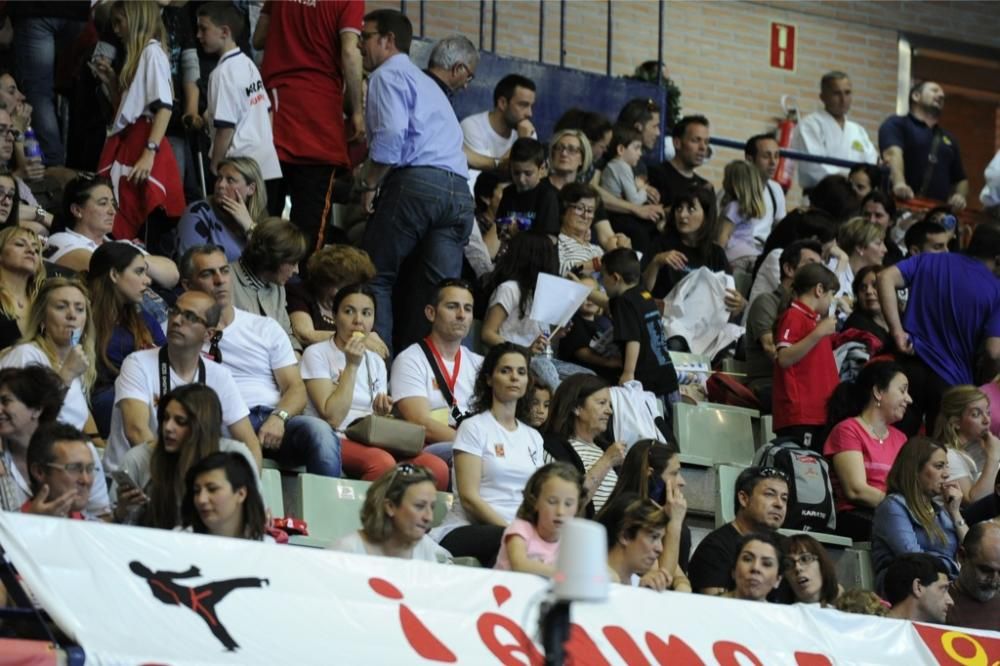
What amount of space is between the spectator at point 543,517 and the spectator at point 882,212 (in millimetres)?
6059

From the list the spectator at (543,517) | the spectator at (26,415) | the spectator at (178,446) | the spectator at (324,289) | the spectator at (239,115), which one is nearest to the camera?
the spectator at (178,446)

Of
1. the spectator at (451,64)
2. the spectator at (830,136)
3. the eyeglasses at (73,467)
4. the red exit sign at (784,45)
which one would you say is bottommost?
the eyeglasses at (73,467)

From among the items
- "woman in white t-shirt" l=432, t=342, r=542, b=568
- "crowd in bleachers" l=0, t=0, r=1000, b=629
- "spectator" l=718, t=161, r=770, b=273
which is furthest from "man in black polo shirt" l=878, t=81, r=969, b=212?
"woman in white t-shirt" l=432, t=342, r=542, b=568

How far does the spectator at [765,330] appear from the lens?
1046 cm

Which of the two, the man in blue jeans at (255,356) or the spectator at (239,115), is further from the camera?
the spectator at (239,115)

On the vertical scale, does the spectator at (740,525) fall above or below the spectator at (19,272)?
below

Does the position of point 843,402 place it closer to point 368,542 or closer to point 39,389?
point 368,542

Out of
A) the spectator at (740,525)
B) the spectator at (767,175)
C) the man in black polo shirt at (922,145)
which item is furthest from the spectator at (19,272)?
the man in black polo shirt at (922,145)

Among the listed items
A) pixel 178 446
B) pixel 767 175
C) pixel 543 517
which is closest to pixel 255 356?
pixel 178 446

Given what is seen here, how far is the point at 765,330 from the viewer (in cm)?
1052

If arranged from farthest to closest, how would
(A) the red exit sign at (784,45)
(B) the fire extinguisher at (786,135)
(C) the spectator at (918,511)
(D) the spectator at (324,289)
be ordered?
(A) the red exit sign at (784,45) → (B) the fire extinguisher at (786,135) → (D) the spectator at (324,289) → (C) the spectator at (918,511)

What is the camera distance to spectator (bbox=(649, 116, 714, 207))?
12.5m

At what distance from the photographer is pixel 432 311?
898 cm

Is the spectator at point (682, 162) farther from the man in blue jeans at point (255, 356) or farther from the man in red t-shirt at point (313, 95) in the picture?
the man in blue jeans at point (255, 356)
